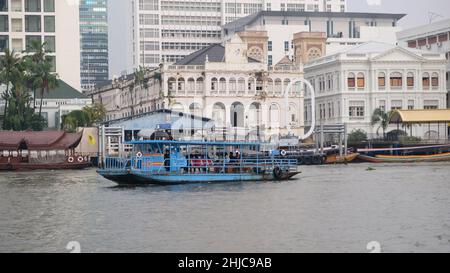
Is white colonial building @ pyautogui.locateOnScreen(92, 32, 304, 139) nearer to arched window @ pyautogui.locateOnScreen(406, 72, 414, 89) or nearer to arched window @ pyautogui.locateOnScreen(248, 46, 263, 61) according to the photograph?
arched window @ pyautogui.locateOnScreen(406, 72, 414, 89)

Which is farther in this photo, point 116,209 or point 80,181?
point 80,181

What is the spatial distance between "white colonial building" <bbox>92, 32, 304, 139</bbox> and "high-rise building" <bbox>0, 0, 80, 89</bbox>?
44.1 ft

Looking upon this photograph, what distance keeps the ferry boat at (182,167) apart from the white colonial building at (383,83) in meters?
58.7

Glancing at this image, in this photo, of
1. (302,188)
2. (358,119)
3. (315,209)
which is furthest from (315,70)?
→ (315,209)

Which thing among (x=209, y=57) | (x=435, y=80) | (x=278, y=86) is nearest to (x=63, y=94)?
(x=209, y=57)

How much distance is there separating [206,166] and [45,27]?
7126 centimetres

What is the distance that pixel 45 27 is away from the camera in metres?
131

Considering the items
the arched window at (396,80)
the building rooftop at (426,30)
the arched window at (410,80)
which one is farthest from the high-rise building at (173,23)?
the arched window at (410,80)

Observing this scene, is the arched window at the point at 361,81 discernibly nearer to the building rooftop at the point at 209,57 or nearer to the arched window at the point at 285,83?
the arched window at the point at 285,83

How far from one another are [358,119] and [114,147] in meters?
34.9

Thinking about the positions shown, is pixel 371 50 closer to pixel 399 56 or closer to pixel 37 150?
pixel 399 56

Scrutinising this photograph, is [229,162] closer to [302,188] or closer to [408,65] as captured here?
[302,188]

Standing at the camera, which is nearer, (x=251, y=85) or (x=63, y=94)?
(x=251, y=85)

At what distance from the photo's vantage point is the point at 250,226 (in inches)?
1602
